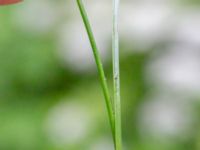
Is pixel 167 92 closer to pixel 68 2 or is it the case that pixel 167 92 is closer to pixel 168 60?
pixel 168 60

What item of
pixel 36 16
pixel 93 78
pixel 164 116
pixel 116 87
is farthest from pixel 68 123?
pixel 116 87

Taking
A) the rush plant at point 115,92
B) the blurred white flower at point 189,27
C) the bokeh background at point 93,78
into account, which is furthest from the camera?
the blurred white flower at point 189,27

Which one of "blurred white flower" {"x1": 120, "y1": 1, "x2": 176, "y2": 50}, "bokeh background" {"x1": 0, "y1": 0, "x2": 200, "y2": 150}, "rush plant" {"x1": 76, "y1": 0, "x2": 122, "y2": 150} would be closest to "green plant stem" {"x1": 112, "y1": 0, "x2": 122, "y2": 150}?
"rush plant" {"x1": 76, "y1": 0, "x2": 122, "y2": 150}

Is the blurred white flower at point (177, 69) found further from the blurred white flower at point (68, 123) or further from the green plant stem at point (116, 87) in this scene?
the green plant stem at point (116, 87)

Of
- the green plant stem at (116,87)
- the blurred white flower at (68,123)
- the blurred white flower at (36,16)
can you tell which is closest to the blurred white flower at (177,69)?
the blurred white flower at (68,123)

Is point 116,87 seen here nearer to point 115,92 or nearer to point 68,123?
point 115,92

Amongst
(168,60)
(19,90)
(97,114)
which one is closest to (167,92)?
(168,60)
